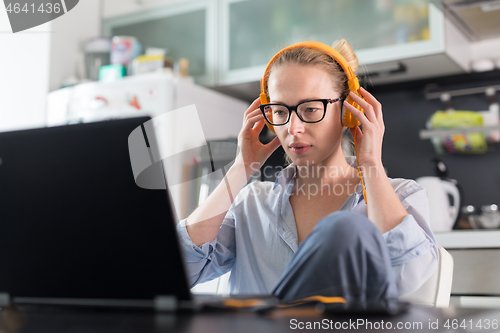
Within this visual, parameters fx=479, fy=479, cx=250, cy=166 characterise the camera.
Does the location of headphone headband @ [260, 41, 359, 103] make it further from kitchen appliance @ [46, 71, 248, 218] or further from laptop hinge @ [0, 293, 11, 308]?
kitchen appliance @ [46, 71, 248, 218]

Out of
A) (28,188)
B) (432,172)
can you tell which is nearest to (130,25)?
(432,172)

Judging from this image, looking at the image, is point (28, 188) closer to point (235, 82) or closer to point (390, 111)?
point (235, 82)

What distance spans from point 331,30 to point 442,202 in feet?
3.17

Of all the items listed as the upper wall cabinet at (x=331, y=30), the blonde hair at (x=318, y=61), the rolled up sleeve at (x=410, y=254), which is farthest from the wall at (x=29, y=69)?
the rolled up sleeve at (x=410, y=254)

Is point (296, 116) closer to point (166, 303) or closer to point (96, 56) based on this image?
point (166, 303)

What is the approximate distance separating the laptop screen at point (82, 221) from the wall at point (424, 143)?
206cm

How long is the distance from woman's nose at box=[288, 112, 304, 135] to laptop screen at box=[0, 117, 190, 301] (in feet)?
1.90

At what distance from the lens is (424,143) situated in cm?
236

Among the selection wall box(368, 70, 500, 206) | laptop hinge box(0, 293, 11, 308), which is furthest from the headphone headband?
wall box(368, 70, 500, 206)

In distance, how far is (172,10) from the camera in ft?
9.00

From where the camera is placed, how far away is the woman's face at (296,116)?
104cm

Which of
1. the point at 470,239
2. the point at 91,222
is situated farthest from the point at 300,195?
the point at 470,239

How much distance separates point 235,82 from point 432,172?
109cm

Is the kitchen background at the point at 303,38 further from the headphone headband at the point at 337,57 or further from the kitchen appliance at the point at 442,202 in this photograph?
the headphone headband at the point at 337,57
